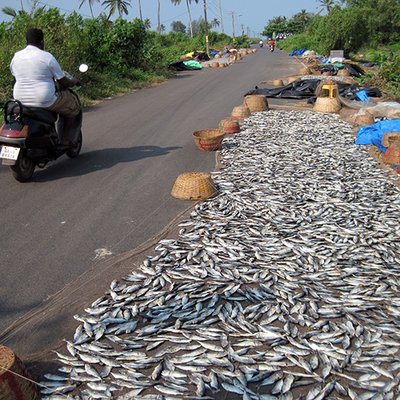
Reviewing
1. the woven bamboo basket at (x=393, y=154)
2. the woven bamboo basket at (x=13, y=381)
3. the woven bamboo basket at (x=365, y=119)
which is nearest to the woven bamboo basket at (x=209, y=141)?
the woven bamboo basket at (x=393, y=154)

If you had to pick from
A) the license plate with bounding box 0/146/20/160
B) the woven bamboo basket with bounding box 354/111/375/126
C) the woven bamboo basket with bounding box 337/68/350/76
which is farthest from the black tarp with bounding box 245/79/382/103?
Answer: the license plate with bounding box 0/146/20/160

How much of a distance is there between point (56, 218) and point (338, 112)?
10.6 metres

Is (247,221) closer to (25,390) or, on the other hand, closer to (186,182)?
(186,182)

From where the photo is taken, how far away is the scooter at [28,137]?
641 centimetres

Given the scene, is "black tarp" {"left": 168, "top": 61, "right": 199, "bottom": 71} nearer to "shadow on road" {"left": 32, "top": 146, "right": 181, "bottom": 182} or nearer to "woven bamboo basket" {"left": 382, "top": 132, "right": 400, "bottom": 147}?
"shadow on road" {"left": 32, "top": 146, "right": 181, "bottom": 182}

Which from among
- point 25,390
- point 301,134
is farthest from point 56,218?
point 301,134

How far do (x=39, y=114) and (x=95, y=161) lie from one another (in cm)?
166

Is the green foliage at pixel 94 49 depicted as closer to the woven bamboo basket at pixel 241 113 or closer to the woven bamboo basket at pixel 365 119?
the woven bamboo basket at pixel 241 113

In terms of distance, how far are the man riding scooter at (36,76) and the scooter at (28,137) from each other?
6.5 inches

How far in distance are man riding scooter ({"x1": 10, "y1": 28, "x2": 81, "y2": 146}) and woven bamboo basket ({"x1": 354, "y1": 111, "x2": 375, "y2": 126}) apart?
7.80 meters

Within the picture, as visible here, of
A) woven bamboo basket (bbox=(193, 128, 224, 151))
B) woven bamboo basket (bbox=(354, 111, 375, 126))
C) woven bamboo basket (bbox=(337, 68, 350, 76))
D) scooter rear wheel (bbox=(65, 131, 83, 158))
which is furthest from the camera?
woven bamboo basket (bbox=(337, 68, 350, 76))

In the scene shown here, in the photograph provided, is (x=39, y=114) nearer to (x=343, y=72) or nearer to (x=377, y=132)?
(x=377, y=132)

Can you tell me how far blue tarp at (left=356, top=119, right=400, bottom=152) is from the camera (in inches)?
365

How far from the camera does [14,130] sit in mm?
6441
